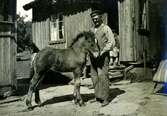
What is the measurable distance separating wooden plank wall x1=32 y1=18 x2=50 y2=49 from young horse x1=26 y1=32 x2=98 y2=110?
920cm

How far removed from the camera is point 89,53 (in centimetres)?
1020

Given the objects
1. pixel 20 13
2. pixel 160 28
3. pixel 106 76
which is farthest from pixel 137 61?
pixel 20 13

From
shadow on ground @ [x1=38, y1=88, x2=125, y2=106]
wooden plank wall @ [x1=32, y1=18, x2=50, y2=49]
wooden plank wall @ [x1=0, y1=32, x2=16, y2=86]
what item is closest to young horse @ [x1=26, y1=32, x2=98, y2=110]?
shadow on ground @ [x1=38, y1=88, x2=125, y2=106]

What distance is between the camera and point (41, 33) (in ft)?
66.0

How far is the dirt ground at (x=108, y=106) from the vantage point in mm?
8930

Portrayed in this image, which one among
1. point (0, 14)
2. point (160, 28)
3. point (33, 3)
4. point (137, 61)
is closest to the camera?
point (0, 14)

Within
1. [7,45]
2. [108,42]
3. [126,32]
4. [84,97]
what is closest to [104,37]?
[108,42]

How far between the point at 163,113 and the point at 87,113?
206 cm

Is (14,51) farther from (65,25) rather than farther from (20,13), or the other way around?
(20,13)

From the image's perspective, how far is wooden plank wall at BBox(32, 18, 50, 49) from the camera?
19.7 meters

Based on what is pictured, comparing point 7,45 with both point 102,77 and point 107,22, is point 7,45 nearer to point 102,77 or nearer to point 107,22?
point 102,77

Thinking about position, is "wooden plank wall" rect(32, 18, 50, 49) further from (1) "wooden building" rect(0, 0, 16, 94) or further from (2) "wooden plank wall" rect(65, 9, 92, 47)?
(1) "wooden building" rect(0, 0, 16, 94)

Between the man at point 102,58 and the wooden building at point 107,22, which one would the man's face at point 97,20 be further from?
the wooden building at point 107,22

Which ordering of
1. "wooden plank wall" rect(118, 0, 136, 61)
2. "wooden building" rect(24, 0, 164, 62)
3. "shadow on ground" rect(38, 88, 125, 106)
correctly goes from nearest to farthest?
"shadow on ground" rect(38, 88, 125, 106) → "wooden plank wall" rect(118, 0, 136, 61) → "wooden building" rect(24, 0, 164, 62)
